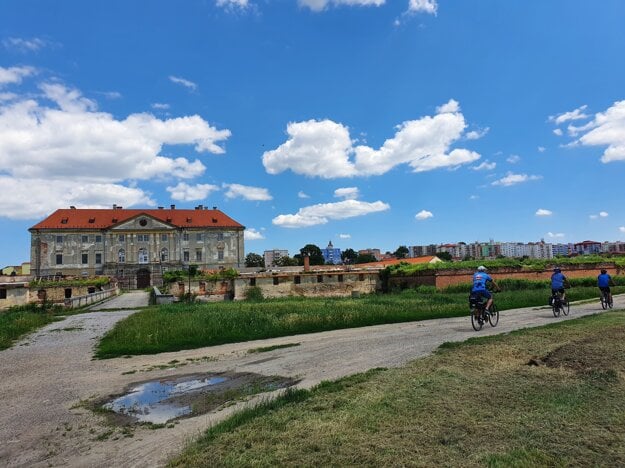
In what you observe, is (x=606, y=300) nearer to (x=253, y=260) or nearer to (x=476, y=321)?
(x=476, y=321)

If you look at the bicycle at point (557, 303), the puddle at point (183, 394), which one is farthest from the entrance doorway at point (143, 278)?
the puddle at point (183, 394)

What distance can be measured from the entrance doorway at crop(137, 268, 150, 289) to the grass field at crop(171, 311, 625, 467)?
78499 millimetres

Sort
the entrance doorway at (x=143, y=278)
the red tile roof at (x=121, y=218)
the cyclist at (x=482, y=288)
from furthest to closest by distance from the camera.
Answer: the red tile roof at (x=121, y=218), the entrance doorway at (x=143, y=278), the cyclist at (x=482, y=288)

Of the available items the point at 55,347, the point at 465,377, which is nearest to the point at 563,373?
the point at 465,377

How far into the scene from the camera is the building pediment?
3172 inches

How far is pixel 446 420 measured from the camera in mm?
5137

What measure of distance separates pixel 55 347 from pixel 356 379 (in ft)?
36.7

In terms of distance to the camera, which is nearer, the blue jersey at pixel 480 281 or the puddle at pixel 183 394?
the puddle at pixel 183 394

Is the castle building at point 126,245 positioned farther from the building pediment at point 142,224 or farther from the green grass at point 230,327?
the green grass at point 230,327

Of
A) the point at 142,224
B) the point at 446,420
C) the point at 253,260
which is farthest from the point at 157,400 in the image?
the point at 253,260

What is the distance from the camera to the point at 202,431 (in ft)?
18.1

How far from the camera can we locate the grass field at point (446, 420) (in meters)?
4.27

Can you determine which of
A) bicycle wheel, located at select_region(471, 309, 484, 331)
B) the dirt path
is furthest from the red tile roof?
bicycle wheel, located at select_region(471, 309, 484, 331)

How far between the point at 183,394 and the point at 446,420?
4.75 m
